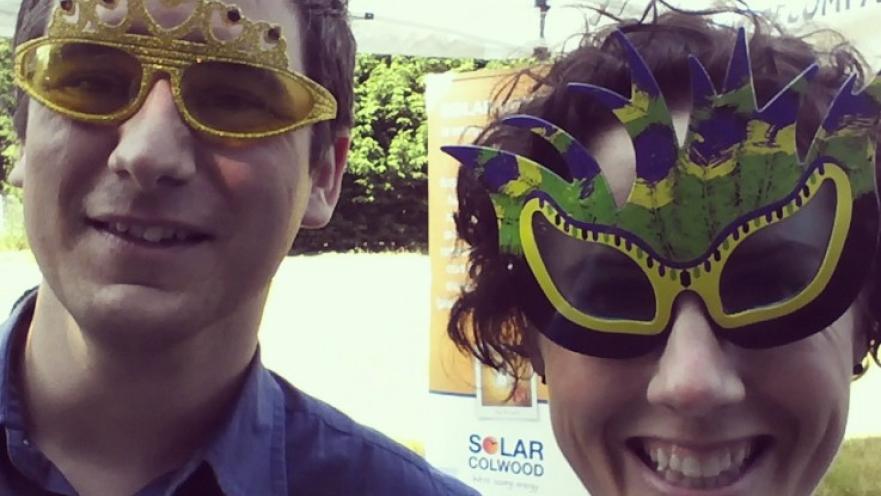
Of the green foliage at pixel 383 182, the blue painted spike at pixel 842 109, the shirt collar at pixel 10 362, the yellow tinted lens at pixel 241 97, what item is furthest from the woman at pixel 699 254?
the shirt collar at pixel 10 362

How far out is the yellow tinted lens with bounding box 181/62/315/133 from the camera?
1248 mm

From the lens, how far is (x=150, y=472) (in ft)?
4.51

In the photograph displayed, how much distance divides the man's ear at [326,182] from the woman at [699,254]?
A: 0.28 m

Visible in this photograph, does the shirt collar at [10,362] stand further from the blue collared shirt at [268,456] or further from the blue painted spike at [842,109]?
the blue painted spike at [842,109]

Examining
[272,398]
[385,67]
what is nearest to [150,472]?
[272,398]

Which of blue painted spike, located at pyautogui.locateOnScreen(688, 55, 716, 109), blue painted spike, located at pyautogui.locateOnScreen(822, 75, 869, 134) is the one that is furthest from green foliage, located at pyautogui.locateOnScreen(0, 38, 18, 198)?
blue painted spike, located at pyautogui.locateOnScreen(822, 75, 869, 134)

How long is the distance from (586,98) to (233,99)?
0.42 m

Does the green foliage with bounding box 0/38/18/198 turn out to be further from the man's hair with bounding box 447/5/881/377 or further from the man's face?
the man's hair with bounding box 447/5/881/377

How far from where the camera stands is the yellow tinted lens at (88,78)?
4.06ft

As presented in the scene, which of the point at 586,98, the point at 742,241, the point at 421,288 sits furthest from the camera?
Answer: the point at 421,288

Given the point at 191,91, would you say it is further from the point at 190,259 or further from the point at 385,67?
the point at 385,67

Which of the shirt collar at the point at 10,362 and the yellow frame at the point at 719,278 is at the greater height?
the yellow frame at the point at 719,278

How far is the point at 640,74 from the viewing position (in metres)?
1.18

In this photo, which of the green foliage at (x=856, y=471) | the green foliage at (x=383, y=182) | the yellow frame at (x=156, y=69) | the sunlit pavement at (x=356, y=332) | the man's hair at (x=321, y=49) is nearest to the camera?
the yellow frame at (x=156, y=69)
